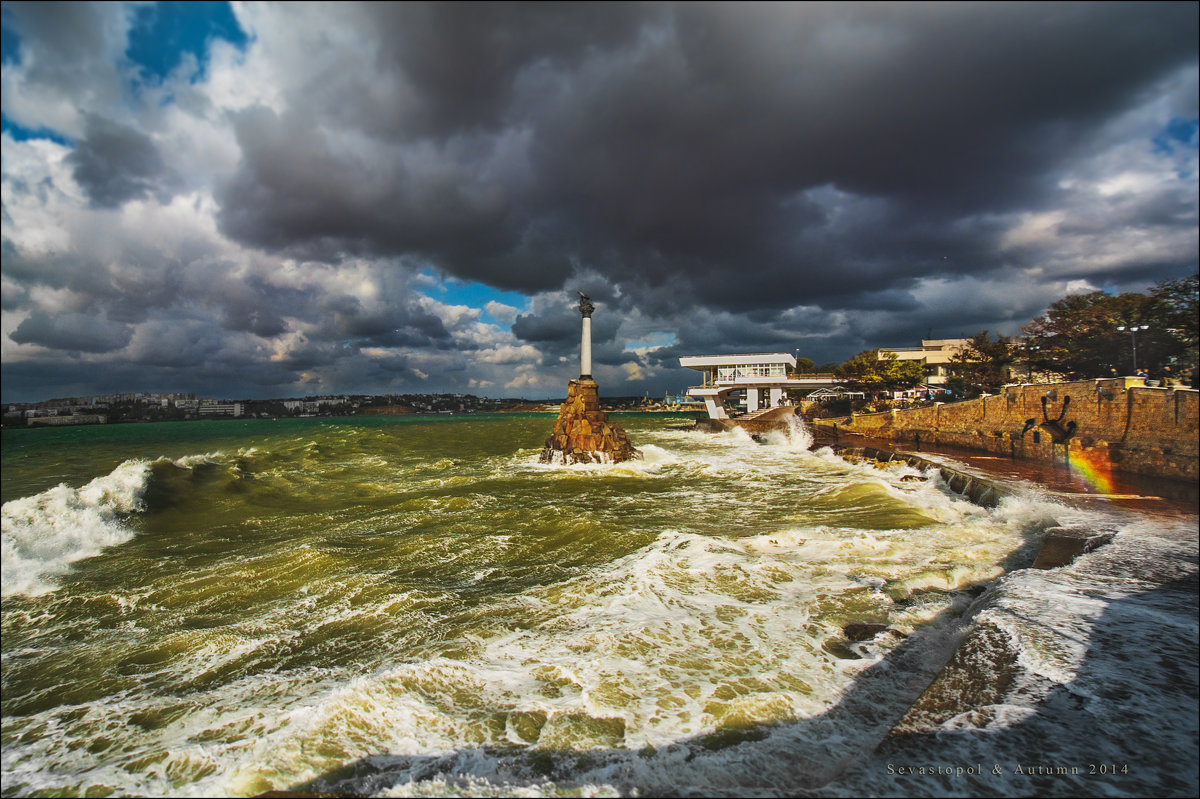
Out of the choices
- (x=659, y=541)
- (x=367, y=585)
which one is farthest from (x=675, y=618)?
(x=367, y=585)

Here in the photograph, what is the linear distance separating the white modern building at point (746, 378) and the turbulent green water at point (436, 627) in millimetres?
44190

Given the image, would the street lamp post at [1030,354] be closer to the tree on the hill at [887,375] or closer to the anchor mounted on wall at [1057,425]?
the anchor mounted on wall at [1057,425]

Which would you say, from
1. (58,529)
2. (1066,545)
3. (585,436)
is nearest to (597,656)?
(1066,545)

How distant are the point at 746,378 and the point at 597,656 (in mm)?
56993

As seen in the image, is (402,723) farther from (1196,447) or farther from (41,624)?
(1196,447)

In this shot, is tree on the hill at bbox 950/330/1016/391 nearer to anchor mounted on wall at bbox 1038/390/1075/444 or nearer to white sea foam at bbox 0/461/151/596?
anchor mounted on wall at bbox 1038/390/1075/444

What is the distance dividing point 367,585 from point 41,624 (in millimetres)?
4191

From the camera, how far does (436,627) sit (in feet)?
20.6

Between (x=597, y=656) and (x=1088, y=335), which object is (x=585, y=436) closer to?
(x=597, y=656)

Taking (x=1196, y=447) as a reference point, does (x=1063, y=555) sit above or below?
below

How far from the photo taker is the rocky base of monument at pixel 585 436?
26109mm

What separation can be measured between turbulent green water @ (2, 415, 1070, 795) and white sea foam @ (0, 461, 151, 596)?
7 cm

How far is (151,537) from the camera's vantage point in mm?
11070

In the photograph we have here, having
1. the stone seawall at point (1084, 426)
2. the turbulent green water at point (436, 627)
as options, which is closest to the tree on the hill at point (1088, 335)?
the stone seawall at point (1084, 426)
